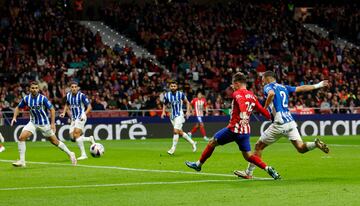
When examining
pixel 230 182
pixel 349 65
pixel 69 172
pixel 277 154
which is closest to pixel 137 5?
pixel 349 65

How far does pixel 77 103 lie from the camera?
84.7ft

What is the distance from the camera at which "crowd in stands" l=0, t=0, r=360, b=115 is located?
41844mm

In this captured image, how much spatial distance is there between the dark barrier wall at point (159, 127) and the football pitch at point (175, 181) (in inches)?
482

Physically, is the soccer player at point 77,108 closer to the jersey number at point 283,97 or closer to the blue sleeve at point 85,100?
the blue sleeve at point 85,100

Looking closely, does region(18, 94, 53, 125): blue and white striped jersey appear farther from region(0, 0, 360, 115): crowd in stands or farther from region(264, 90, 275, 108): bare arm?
region(0, 0, 360, 115): crowd in stands

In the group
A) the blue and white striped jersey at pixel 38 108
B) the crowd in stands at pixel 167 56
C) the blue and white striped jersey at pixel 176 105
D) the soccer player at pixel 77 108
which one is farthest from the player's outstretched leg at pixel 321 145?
the crowd in stands at pixel 167 56

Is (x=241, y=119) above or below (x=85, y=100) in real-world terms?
below

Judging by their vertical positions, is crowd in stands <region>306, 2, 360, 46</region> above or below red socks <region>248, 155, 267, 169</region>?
above

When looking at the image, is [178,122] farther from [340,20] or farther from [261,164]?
[340,20]

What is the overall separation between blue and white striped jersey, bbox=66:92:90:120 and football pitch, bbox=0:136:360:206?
1.61 m

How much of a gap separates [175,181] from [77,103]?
9.51 m

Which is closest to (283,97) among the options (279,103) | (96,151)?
(279,103)

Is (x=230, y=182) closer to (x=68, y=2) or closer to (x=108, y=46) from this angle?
(x=108, y=46)

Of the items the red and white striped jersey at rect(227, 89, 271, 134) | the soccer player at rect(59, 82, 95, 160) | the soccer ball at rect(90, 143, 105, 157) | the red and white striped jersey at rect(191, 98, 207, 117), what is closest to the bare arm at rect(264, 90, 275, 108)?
the red and white striped jersey at rect(227, 89, 271, 134)
